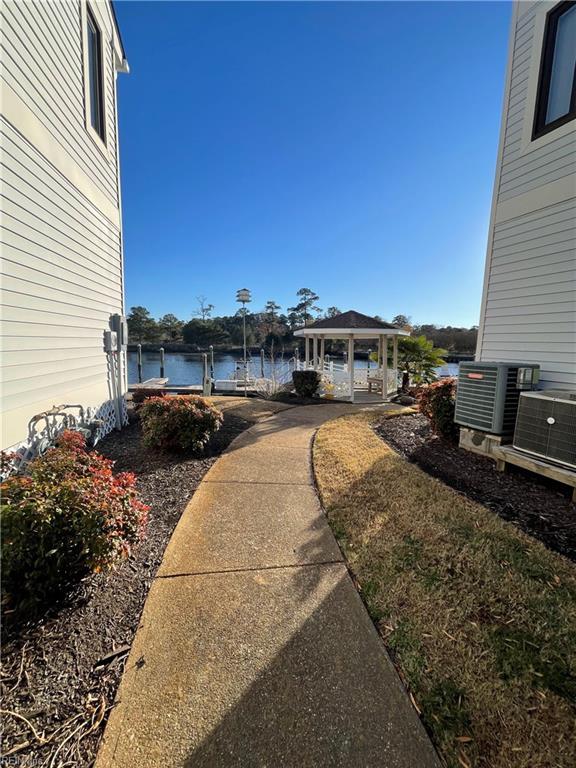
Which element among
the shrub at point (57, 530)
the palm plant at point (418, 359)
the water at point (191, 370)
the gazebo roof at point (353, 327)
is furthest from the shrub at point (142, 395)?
the palm plant at point (418, 359)

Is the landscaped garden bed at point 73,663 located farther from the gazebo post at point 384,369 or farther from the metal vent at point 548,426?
the gazebo post at point 384,369

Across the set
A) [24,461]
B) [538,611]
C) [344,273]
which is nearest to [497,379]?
[538,611]

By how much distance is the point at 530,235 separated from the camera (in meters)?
4.79

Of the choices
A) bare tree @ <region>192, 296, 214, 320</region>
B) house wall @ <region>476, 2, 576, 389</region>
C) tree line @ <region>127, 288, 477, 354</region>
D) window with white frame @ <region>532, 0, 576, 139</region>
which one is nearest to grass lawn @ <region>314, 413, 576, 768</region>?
house wall @ <region>476, 2, 576, 389</region>

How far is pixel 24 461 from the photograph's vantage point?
319cm

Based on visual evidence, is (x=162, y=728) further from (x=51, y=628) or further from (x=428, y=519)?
(x=428, y=519)

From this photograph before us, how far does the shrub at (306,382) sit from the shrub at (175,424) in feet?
17.9

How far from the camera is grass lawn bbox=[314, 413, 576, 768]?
4.35 feet

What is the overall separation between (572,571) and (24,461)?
4.78 meters

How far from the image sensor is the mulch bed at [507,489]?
2.89 meters

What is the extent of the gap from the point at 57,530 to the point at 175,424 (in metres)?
2.64

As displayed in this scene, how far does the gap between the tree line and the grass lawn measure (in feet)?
96.5

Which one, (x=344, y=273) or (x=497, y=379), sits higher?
(x=344, y=273)

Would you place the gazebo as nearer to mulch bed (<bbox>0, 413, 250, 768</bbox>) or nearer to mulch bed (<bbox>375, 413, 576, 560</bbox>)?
mulch bed (<bbox>375, 413, 576, 560</bbox>)
